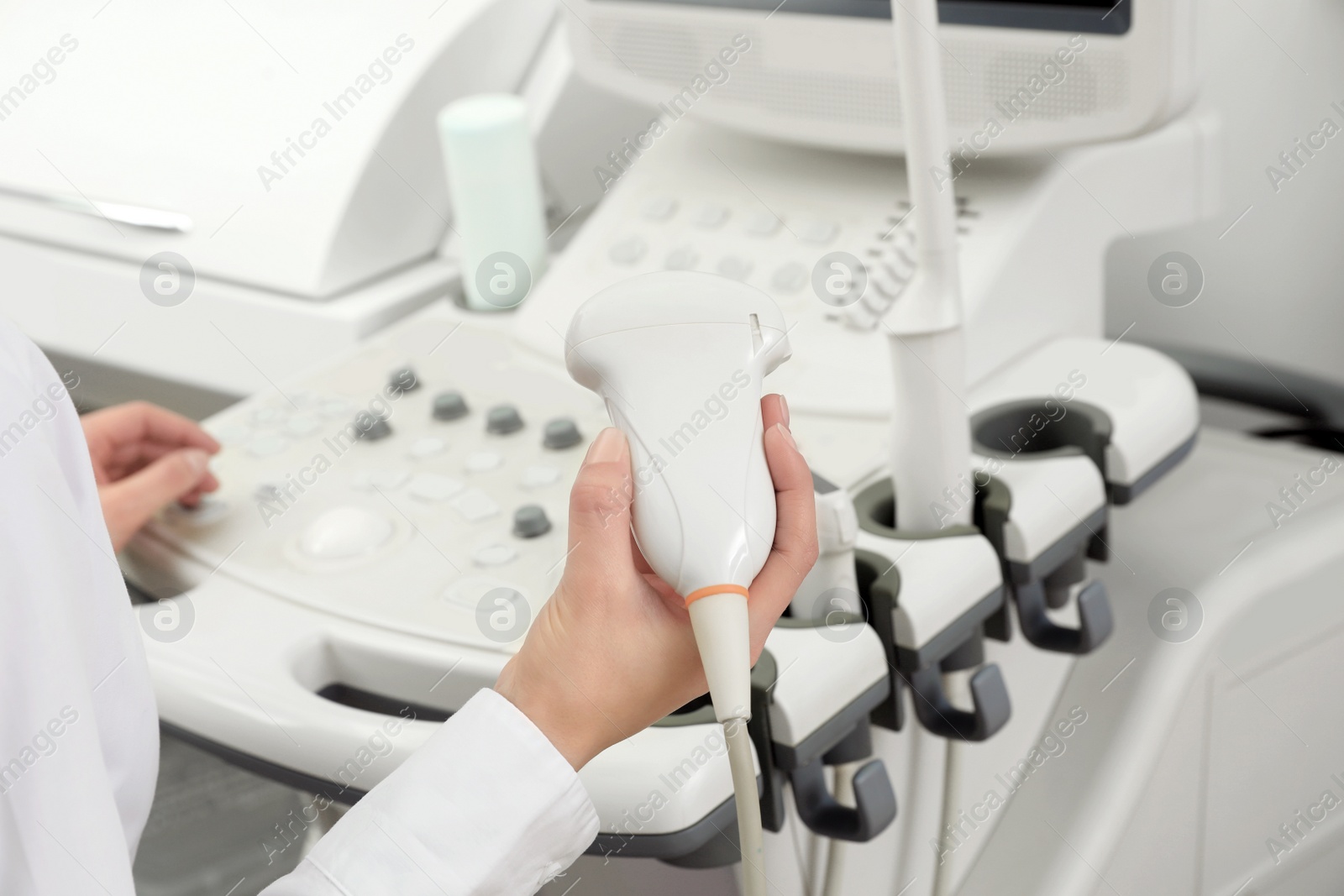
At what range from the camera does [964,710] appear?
67 centimetres

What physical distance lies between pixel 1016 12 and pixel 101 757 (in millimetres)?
666

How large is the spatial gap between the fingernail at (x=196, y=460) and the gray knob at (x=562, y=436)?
8.4 inches

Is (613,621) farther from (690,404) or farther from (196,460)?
(196,460)

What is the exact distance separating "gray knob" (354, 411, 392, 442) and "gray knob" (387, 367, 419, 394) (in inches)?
2.2

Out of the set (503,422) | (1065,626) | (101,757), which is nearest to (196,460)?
(503,422)

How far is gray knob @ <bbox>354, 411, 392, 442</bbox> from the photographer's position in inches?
33.8

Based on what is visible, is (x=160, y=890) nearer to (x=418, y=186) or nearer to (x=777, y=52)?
(x=418, y=186)

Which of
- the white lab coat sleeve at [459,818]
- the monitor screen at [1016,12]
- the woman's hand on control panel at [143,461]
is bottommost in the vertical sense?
the woman's hand on control panel at [143,461]

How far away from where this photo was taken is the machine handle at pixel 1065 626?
0.69 metres

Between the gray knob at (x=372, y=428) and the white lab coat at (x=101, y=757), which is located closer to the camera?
the white lab coat at (x=101, y=757)

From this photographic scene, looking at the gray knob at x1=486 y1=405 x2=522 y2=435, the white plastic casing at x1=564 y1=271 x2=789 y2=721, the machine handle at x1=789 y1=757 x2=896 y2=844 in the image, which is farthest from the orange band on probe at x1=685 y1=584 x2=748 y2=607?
the gray knob at x1=486 y1=405 x2=522 y2=435

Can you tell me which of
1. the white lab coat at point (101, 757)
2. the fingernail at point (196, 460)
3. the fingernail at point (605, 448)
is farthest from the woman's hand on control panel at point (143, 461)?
the fingernail at point (605, 448)

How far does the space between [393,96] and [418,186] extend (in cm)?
8

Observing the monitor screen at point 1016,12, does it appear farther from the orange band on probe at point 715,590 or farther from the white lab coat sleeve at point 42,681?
the white lab coat sleeve at point 42,681
